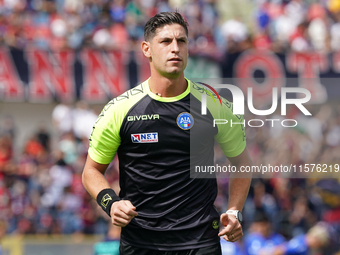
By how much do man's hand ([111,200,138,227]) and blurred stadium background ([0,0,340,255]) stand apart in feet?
18.1

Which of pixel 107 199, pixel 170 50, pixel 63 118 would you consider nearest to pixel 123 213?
pixel 107 199

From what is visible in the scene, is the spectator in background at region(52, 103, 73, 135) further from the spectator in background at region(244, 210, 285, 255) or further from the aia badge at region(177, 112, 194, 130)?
the aia badge at region(177, 112, 194, 130)

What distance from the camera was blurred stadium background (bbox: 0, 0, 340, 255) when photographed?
9758 mm

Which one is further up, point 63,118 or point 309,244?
point 63,118

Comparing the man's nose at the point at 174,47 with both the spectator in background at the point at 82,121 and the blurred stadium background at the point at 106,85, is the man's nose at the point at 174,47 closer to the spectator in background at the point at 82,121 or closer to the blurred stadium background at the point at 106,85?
the blurred stadium background at the point at 106,85

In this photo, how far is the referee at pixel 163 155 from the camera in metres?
3.59

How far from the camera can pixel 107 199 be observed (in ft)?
11.6

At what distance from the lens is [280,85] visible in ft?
39.2

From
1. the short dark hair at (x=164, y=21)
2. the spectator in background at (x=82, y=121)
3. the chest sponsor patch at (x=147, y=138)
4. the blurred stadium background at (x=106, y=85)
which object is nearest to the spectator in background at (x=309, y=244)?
the blurred stadium background at (x=106, y=85)

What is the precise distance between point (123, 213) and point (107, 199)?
29 centimetres

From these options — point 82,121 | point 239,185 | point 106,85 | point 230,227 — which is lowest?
point 230,227

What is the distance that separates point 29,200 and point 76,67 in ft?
11.1

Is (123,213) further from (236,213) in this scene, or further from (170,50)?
(170,50)

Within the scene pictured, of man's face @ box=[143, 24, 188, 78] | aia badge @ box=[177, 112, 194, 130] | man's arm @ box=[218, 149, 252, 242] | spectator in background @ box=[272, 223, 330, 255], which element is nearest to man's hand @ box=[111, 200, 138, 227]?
aia badge @ box=[177, 112, 194, 130]
